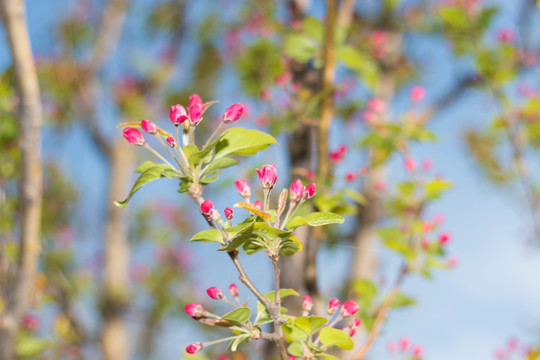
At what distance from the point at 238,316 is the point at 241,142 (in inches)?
12.9

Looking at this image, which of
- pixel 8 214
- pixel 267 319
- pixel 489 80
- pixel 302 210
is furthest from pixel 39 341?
pixel 489 80

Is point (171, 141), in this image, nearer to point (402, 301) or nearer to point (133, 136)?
point (133, 136)

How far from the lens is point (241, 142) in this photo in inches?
37.1

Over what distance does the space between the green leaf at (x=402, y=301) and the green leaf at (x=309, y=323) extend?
0.85 m

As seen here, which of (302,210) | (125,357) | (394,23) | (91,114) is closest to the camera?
(302,210)

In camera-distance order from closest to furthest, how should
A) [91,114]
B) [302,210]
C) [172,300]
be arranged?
[302,210] → [91,114] → [172,300]

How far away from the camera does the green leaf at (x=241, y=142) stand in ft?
3.01

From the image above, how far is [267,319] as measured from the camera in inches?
34.7

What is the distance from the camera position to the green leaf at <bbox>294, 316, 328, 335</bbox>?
0.87 meters

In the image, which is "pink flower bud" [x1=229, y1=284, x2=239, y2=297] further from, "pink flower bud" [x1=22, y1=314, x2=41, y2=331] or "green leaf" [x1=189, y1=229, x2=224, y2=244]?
"pink flower bud" [x1=22, y1=314, x2=41, y2=331]

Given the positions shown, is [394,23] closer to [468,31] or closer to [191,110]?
[468,31]

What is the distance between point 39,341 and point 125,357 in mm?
3131

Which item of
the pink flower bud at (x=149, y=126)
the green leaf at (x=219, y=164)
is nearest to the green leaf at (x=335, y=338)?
the green leaf at (x=219, y=164)

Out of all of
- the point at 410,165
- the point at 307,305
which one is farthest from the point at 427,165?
the point at 307,305
